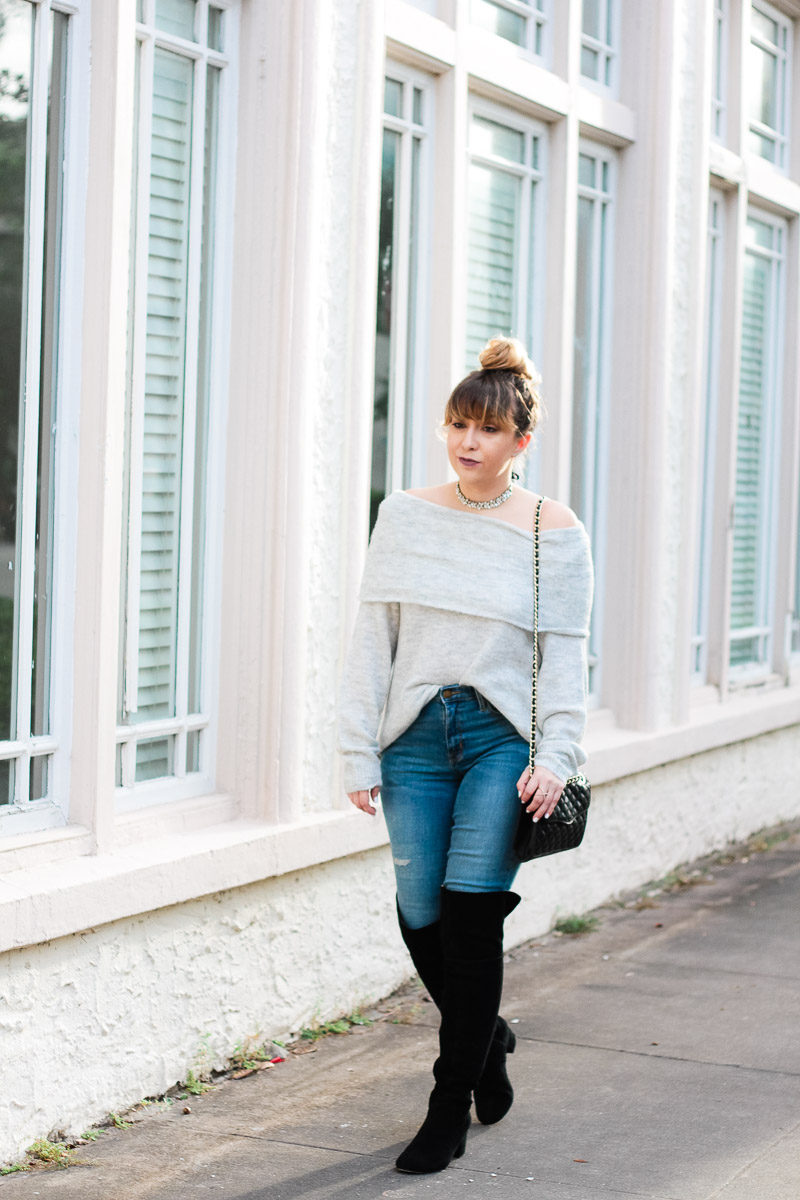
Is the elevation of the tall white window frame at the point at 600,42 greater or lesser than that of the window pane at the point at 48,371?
greater

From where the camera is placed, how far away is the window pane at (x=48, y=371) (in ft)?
14.2

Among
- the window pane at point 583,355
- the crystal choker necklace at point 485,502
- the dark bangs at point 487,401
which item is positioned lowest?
the crystal choker necklace at point 485,502

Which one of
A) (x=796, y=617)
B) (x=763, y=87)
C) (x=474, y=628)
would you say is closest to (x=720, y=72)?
(x=763, y=87)

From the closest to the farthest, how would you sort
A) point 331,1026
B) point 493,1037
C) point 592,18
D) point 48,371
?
point 493,1037, point 48,371, point 331,1026, point 592,18

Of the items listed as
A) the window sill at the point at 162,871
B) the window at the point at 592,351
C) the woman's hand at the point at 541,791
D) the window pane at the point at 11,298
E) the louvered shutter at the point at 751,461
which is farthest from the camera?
the louvered shutter at the point at 751,461

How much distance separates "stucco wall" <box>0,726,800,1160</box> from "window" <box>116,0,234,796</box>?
0.43 metres

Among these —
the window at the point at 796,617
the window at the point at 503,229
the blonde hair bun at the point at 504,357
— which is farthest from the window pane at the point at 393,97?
the window at the point at 796,617

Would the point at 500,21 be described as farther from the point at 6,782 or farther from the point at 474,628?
the point at 6,782

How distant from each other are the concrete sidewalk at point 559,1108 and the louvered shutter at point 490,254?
92.1 inches

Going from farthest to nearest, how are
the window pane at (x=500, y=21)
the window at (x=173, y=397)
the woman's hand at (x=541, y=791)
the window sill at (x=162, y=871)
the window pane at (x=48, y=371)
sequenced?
the window pane at (x=500, y=21), the window at (x=173, y=397), the window pane at (x=48, y=371), the window sill at (x=162, y=871), the woman's hand at (x=541, y=791)

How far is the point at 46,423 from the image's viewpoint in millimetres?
4355

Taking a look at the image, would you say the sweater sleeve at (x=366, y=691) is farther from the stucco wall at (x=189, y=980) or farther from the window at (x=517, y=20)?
the window at (x=517, y=20)

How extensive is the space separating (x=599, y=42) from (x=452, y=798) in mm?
4235

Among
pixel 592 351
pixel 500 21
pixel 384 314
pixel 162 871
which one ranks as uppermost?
pixel 500 21
